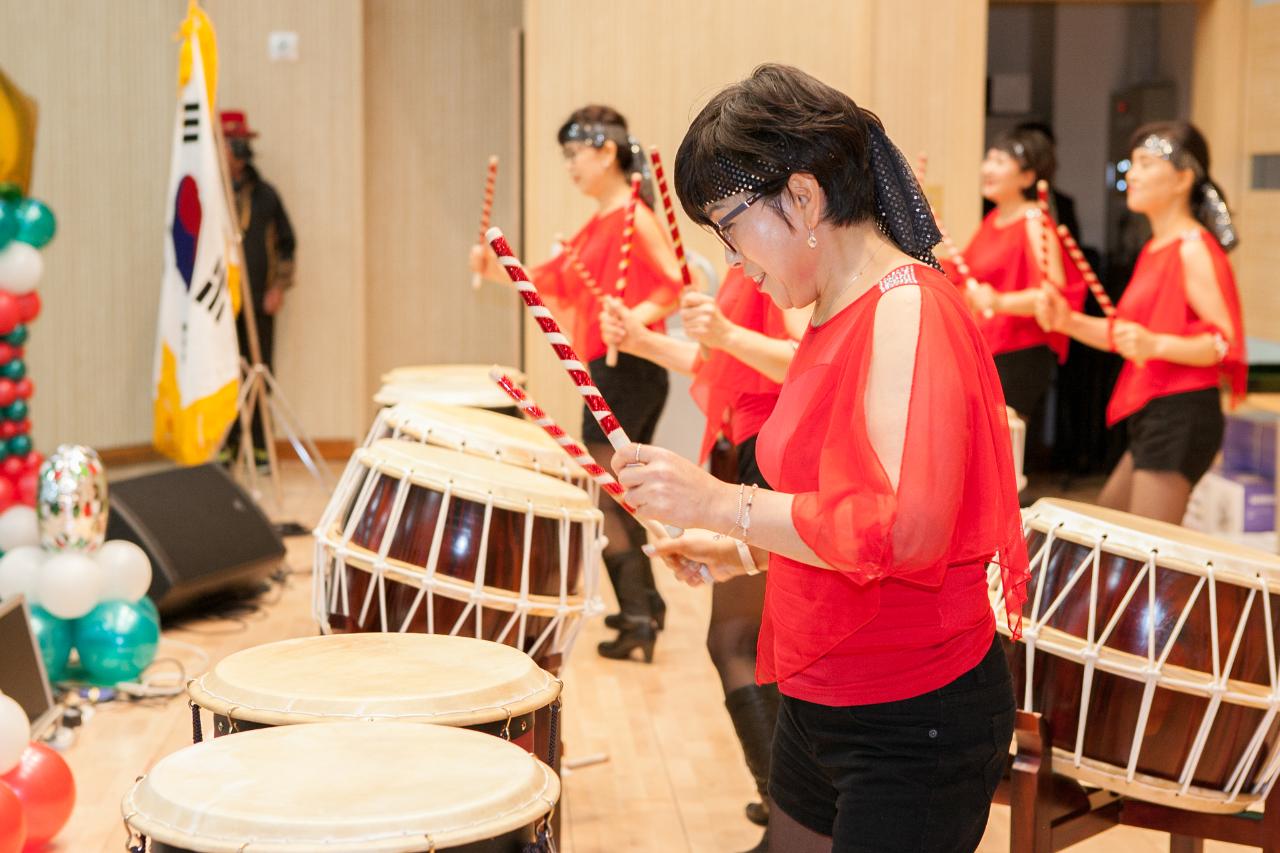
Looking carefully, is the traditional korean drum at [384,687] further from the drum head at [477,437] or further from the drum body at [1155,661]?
the drum head at [477,437]

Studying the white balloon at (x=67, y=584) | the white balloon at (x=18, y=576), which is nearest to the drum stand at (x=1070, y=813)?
the white balloon at (x=67, y=584)

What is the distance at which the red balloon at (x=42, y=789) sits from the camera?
2.76m

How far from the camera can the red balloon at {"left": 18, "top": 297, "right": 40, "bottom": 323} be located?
13.6 feet

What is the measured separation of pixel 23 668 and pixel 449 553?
4.19ft

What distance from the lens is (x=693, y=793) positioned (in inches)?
129

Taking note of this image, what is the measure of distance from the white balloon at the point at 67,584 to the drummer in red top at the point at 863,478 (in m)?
2.58

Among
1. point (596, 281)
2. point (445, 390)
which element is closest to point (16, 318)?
point (445, 390)

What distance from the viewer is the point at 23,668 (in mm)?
3225

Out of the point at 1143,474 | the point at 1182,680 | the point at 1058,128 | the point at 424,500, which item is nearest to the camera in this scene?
the point at 1182,680

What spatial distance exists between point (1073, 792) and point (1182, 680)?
322mm

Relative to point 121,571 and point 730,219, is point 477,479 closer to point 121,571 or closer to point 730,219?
point 730,219

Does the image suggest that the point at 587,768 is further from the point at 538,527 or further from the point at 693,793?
the point at 538,527

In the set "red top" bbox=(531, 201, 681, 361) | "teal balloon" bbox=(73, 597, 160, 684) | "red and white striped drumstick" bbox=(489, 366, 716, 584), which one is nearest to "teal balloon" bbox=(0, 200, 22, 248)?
"teal balloon" bbox=(73, 597, 160, 684)

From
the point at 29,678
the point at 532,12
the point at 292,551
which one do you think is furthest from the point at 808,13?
the point at 29,678
